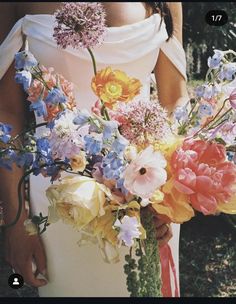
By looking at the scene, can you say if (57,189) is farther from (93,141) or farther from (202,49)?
(202,49)

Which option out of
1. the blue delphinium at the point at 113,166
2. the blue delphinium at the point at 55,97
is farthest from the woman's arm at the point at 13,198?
the blue delphinium at the point at 113,166

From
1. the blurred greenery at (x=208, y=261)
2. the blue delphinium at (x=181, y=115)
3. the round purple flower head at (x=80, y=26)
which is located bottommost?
the blurred greenery at (x=208, y=261)

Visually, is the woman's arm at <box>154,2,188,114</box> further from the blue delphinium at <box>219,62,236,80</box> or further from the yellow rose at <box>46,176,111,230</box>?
the yellow rose at <box>46,176,111,230</box>

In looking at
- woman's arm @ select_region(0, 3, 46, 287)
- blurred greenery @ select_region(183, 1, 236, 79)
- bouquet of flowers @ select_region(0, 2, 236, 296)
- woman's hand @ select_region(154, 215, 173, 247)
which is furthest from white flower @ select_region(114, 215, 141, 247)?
blurred greenery @ select_region(183, 1, 236, 79)

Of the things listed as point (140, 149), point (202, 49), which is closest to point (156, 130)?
point (140, 149)

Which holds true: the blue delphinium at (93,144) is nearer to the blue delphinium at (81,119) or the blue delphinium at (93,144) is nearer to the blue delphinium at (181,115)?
the blue delphinium at (81,119)

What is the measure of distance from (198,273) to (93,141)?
2.02 feet

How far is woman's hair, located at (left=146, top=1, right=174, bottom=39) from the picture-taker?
1.23 metres

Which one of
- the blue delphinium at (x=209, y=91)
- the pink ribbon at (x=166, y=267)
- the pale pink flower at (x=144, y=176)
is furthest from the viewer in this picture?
the pink ribbon at (x=166, y=267)

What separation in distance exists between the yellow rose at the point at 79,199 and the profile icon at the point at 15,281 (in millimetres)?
457

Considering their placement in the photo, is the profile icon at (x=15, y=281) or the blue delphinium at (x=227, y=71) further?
the profile icon at (x=15, y=281)

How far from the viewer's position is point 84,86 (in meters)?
1.16

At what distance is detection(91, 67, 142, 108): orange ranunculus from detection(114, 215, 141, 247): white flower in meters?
0.24

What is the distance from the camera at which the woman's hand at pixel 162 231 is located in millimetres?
941
